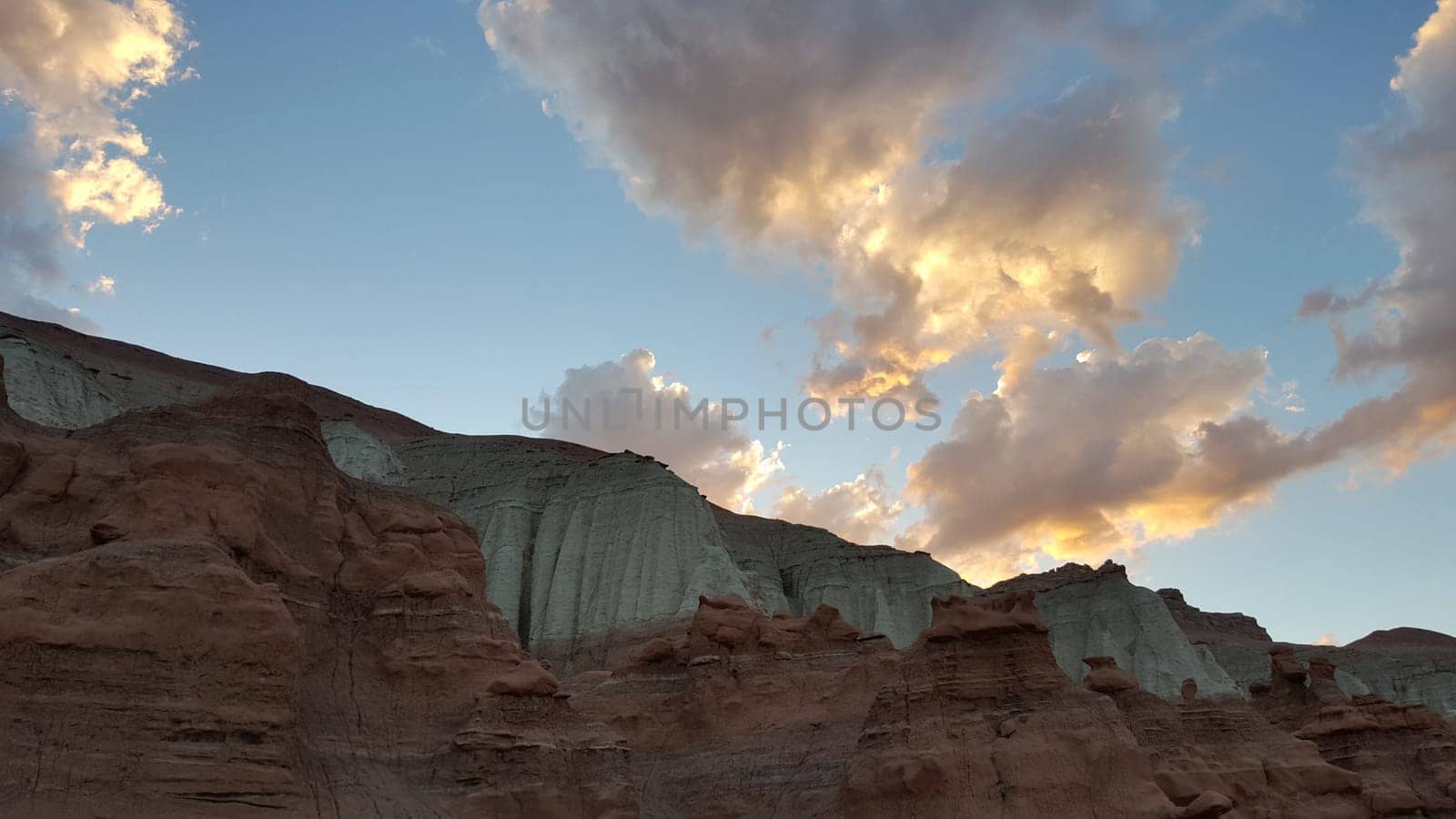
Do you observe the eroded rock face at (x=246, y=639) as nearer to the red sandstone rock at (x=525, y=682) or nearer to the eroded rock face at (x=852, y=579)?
the red sandstone rock at (x=525, y=682)

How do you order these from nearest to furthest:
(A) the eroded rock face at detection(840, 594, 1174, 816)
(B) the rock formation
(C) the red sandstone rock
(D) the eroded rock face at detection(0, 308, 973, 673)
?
(B) the rock formation < (A) the eroded rock face at detection(840, 594, 1174, 816) < (C) the red sandstone rock < (D) the eroded rock face at detection(0, 308, 973, 673)

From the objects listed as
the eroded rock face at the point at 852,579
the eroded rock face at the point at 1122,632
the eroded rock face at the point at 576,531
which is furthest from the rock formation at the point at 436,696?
the eroded rock face at the point at 852,579

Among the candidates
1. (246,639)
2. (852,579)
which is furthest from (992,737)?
(852,579)

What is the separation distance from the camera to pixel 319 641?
31.3m

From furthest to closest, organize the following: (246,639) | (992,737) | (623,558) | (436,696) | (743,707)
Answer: (623,558) < (743,707) < (436,696) < (992,737) < (246,639)

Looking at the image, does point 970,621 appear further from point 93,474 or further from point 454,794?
point 93,474

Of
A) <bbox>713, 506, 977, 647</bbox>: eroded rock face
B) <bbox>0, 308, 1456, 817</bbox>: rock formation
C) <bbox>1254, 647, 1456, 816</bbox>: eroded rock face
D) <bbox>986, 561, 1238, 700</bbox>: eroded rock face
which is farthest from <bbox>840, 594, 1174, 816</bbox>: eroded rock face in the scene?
<bbox>713, 506, 977, 647</bbox>: eroded rock face

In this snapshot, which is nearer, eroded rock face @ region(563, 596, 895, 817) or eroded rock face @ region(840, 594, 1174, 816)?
eroded rock face @ region(840, 594, 1174, 816)

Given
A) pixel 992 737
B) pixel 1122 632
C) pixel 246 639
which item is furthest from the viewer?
pixel 1122 632

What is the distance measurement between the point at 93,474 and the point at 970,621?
24666mm

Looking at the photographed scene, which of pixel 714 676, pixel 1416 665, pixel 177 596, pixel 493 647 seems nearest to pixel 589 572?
pixel 714 676

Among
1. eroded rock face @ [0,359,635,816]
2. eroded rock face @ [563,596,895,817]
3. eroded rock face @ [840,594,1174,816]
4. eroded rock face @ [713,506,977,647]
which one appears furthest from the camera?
eroded rock face @ [713,506,977,647]

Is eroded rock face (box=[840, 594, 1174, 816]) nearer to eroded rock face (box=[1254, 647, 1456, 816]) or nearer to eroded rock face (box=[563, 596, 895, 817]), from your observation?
eroded rock face (box=[563, 596, 895, 817])

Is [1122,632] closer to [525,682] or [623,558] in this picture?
[623,558]
